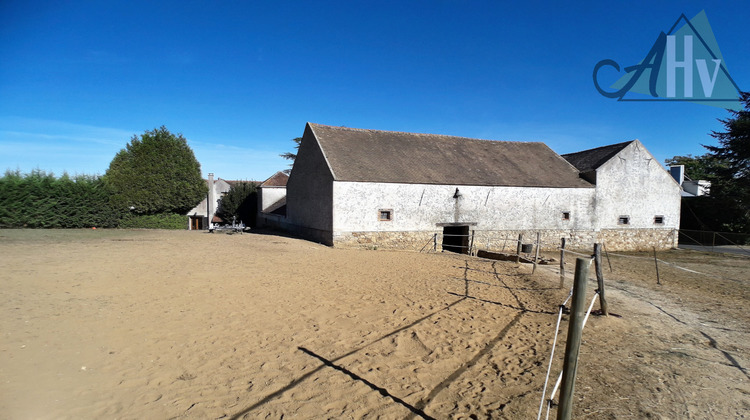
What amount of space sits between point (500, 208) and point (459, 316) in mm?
13531

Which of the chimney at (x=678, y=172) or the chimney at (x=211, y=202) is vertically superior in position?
the chimney at (x=678, y=172)

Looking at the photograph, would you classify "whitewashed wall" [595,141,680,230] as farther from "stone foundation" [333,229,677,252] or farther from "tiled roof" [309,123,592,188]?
"tiled roof" [309,123,592,188]

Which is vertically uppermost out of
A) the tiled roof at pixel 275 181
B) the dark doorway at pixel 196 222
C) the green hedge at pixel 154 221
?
the tiled roof at pixel 275 181

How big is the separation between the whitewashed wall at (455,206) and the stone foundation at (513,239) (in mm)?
305

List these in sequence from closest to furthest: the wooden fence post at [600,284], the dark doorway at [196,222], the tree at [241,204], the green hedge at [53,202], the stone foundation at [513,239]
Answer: the wooden fence post at [600,284] < the stone foundation at [513,239] < the green hedge at [53,202] < the tree at [241,204] < the dark doorway at [196,222]

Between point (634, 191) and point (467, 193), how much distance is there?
10937 millimetres

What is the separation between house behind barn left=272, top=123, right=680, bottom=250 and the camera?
1677 cm

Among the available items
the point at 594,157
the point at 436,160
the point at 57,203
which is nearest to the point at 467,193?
the point at 436,160

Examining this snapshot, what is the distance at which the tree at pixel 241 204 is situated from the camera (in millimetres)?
30172

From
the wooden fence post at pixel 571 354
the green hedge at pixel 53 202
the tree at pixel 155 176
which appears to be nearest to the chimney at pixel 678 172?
the wooden fence post at pixel 571 354

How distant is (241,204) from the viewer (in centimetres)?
3039

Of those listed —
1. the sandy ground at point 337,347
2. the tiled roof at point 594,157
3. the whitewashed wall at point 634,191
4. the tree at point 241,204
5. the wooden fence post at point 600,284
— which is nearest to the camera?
the sandy ground at point 337,347

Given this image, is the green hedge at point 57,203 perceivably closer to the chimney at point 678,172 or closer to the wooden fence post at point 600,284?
the wooden fence post at point 600,284

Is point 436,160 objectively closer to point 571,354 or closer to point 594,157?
point 594,157
